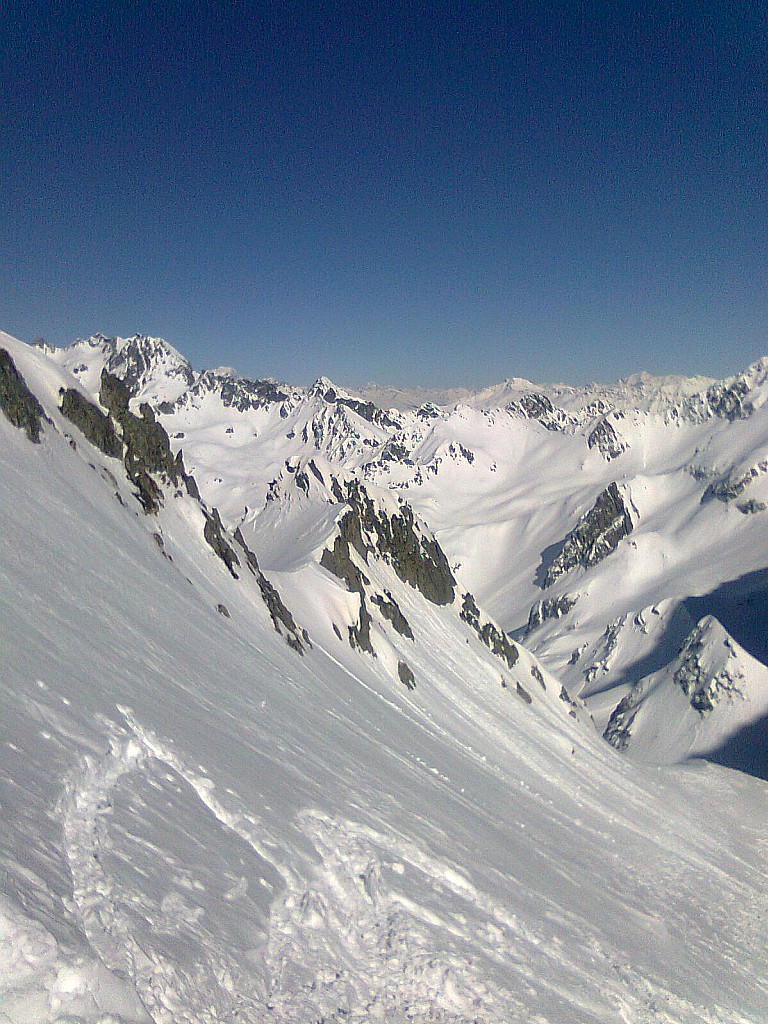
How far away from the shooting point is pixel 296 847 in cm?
1159

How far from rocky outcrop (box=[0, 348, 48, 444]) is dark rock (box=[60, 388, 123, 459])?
6.11 meters

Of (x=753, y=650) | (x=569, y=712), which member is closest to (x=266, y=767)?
(x=569, y=712)

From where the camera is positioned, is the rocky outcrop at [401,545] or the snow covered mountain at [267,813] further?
the rocky outcrop at [401,545]

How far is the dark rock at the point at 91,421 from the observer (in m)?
32.5

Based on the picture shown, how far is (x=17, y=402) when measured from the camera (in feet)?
82.1

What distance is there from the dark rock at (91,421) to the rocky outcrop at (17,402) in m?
6.11

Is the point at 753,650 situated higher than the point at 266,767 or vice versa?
the point at 753,650

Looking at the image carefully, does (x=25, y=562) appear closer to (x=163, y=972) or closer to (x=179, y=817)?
(x=179, y=817)

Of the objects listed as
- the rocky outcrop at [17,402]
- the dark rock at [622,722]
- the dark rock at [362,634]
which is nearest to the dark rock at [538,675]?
the dark rock at [362,634]

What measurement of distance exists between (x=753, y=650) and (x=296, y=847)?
146522 millimetres

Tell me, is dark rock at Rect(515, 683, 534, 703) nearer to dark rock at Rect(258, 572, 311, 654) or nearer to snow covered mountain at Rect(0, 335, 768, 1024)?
snow covered mountain at Rect(0, 335, 768, 1024)

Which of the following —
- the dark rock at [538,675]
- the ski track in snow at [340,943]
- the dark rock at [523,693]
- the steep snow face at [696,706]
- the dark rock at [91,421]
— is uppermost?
the steep snow face at [696,706]

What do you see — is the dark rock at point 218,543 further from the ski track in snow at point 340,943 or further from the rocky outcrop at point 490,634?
the rocky outcrop at point 490,634

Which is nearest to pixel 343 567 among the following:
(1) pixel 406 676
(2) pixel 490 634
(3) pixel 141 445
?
(1) pixel 406 676
